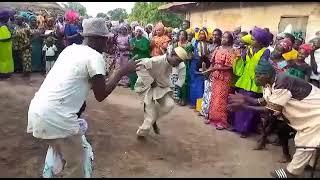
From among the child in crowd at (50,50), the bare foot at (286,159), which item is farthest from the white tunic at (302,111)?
the child in crowd at (50,50)

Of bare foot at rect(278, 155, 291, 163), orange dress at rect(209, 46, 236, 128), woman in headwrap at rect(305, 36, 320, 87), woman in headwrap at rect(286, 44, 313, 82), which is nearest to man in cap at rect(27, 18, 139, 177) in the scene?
bare foot at rect(278, 155, 291, 163)

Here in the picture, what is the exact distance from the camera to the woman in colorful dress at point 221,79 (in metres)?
6.47

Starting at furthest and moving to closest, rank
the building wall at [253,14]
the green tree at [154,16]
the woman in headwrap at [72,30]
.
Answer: the green tree at [154,16], the woman in headwrap at [72,30], the building wall at [253,14]

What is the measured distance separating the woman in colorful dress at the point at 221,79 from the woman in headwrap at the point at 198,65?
30.8 inches

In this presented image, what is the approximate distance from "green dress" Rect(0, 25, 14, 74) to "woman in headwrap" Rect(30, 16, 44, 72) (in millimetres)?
1210

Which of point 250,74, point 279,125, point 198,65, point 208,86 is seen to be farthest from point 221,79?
point 279,125

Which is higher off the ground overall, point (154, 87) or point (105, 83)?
point (105, 83)

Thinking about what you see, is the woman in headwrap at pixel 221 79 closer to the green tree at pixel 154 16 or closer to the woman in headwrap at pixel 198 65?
the woman in headwrap at pixel 198 65

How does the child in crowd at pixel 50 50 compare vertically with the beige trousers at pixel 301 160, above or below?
above

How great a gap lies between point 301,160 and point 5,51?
767cm

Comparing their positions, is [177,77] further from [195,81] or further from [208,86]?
[208,86]

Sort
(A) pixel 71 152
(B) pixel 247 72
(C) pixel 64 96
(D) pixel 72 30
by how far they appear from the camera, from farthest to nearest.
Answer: (D) pixel 72 30, (B) pixel 247 72, (A) pixel 71 152, (C) pixel 64 96

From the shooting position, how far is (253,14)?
10672 mm

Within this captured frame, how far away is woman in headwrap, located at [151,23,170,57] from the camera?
344 inches
